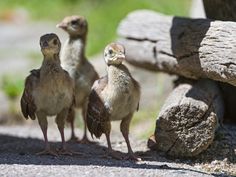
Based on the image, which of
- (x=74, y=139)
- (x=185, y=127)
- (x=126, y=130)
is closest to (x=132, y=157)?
(x=126, y=130)

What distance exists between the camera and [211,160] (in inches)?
279

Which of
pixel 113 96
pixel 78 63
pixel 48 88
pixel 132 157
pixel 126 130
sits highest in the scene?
pixel 78 63

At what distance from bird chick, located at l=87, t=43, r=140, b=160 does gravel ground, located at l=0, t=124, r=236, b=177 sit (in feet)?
1.11

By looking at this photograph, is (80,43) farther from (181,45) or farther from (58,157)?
(58,157)

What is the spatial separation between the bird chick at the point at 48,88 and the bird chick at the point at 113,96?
0.28m

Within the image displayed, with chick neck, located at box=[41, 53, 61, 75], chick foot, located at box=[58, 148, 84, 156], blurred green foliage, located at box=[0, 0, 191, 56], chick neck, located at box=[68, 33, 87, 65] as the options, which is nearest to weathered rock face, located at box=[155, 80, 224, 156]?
chick foot, located at box=[58, 148, 84, 156]

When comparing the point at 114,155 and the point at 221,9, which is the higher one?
the point at 221,9

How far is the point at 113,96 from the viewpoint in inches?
269

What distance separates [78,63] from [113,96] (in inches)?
53.9

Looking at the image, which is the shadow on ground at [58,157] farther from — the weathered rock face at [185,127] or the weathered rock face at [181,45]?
the weathered rock face at [181,45]

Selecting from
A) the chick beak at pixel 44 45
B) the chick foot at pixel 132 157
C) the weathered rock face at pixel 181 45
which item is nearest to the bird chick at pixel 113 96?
the chick foot at pixel 132 157

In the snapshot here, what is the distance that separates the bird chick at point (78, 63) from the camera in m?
8.01

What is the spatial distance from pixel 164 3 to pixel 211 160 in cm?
560

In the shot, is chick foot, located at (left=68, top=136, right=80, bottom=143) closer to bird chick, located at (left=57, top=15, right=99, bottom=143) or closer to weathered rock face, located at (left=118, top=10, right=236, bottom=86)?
bird chick, located at (left=57, top=15, right=99, bottom=143)
